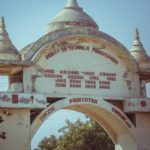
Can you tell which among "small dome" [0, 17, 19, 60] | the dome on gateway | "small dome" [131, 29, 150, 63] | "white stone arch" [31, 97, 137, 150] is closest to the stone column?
"white stone arch" [31, 97, 137, 150]

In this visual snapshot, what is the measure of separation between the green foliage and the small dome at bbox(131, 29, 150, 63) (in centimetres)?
967

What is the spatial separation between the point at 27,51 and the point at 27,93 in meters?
1.74

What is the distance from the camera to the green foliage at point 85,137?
107 feet

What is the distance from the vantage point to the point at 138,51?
2405 cm

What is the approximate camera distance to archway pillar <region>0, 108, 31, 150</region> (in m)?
20.5

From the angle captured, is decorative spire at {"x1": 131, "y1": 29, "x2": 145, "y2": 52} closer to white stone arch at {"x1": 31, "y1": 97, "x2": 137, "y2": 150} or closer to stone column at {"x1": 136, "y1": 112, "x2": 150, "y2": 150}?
stone column at {"x1": 136, "y1": 112, "x2": 150, "y2": 150}

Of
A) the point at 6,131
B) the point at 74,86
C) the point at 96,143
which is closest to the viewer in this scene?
the point at 6,131

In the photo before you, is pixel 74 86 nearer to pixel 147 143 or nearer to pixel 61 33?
pixel 61 33

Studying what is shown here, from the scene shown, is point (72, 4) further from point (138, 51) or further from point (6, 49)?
point (6, 49)

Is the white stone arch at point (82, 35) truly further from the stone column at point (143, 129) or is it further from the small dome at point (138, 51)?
the stone column at point (143, 129)

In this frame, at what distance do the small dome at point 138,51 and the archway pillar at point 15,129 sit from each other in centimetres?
574

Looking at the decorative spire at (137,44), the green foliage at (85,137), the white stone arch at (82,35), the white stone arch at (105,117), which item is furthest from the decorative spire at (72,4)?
the green foliage at (85,137)

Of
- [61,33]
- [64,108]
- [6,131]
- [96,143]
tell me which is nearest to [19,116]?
[6,131]

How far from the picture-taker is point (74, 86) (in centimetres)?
2209
